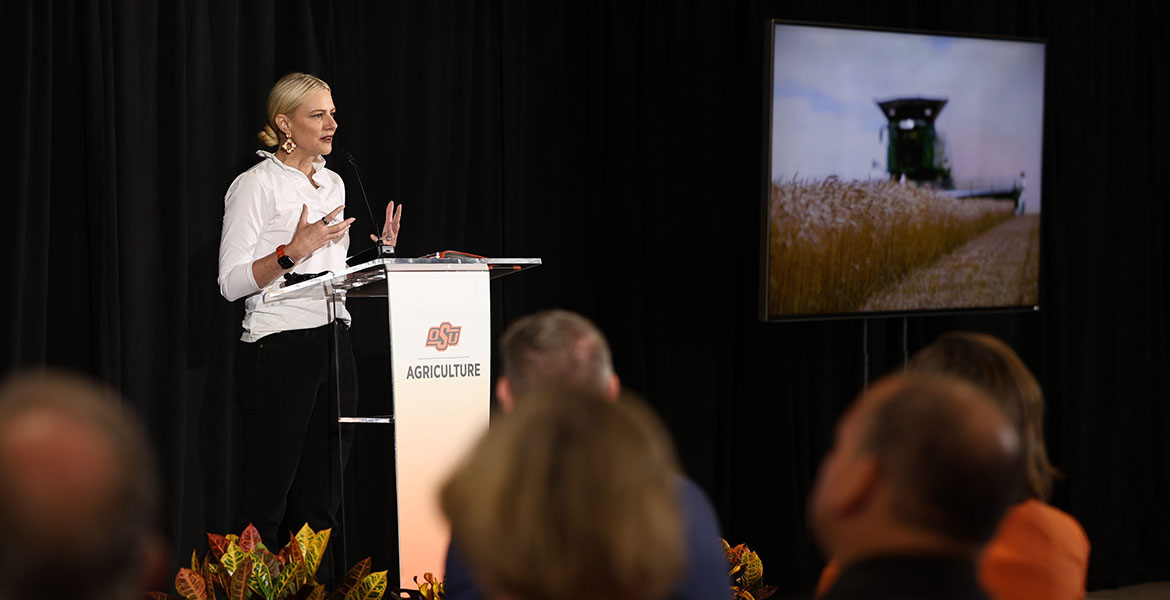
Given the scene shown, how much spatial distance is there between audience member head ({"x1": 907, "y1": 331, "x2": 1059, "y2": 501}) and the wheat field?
2703mm

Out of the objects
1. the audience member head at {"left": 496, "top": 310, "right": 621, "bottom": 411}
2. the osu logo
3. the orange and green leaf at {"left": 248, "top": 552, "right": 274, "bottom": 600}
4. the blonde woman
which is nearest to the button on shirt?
the blonde woman

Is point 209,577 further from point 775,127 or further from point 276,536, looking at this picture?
point 775,127

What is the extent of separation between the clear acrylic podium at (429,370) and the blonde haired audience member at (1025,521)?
1.77 m

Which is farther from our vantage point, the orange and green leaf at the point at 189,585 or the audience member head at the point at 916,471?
the orange and green leaf at the point at 189,585

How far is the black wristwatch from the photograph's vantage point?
3695 millimetres

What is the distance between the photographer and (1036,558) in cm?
170

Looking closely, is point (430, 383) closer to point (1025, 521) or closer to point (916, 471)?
point (1025, 521)

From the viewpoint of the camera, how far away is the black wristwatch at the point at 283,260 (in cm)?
370

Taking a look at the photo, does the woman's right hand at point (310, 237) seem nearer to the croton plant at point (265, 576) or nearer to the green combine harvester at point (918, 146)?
the croton plant at point (265, 576)

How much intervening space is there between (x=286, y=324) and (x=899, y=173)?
2.54 meters

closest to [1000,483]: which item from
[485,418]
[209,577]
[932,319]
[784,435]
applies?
[485,418]

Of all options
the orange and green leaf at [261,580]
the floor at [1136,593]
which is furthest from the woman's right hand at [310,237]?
the floor at [1136,593]

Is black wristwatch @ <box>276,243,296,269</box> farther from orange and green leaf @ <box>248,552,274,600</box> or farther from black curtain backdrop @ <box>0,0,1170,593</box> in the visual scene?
orange and green leaf @ <box>248,552,274,600</box>

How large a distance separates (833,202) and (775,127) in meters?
0.41
